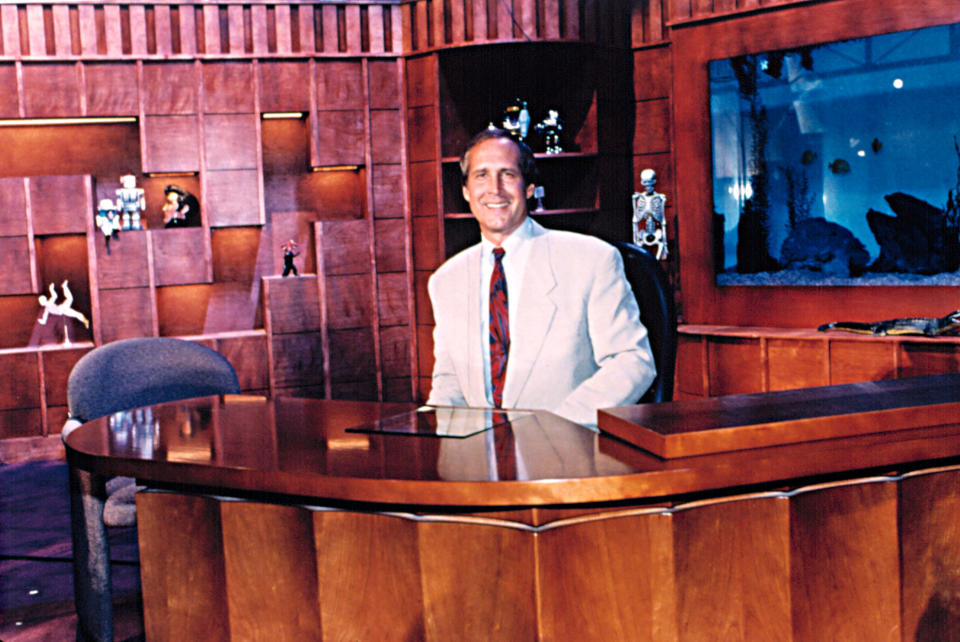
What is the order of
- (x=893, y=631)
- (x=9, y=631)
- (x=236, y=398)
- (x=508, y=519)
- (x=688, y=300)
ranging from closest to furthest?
(x=508, y=519), (x=893, y=631), (x=236, y=398), (x=9, y=631), (x=688, y=300)

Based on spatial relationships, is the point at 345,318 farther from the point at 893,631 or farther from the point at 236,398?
the point at 893,631

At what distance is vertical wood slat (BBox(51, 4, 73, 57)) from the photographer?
19.4 ft

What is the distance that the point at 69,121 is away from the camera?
6246mm

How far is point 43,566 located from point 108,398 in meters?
1.20

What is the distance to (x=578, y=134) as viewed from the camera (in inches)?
252

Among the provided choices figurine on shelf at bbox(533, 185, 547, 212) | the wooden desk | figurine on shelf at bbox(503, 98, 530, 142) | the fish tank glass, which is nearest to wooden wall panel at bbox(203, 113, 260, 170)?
figurine on shelf at bbox(503, 98, 530, 142)

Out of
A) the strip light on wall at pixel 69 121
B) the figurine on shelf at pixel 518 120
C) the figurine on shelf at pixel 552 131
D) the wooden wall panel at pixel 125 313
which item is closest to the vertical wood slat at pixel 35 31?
the strip light on wall at pixel 69 121

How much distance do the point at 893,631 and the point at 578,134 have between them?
500cm

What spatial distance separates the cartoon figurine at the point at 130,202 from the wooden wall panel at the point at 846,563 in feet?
17.7

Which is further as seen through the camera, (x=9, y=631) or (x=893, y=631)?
(x=9, y=631)

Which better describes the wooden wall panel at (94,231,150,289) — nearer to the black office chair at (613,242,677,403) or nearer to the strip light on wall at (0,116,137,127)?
the strip light on wall at (0,116,137,127)

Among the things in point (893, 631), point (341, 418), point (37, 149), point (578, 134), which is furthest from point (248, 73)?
point (893, 631)

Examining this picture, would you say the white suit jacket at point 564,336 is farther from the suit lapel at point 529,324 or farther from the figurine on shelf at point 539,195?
the figurine on shelf at point 539,195

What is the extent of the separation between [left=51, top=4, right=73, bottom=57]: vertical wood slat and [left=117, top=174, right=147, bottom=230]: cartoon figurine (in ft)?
2.82
